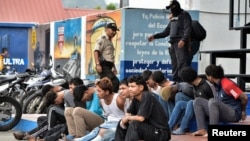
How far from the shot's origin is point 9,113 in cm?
1278

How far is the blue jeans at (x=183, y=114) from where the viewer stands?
9062 mm

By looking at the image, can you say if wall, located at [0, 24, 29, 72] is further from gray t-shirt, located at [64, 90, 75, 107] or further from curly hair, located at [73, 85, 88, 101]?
curly hair, located at [73, 85, 88, 101]

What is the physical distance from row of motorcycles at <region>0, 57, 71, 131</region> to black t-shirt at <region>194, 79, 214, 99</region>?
15.5 ft

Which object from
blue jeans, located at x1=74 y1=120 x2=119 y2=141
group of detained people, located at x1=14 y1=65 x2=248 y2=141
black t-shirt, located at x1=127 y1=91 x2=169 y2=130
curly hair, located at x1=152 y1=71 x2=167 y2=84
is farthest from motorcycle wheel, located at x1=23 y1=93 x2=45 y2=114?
black t-shirt, located at x1=127 y1=91 x2=169 y2=130

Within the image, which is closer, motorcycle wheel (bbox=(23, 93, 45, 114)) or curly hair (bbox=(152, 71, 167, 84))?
curly hair (bbox=(152, 71, 167, 84))

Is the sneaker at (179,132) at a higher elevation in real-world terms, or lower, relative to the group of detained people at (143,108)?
lower

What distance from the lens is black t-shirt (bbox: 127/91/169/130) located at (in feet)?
26.0

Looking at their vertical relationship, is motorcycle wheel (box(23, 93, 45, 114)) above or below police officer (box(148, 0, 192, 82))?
below

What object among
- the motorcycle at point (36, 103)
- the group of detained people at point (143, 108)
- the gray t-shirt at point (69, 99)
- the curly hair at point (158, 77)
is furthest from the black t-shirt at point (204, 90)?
the motorcycle at point (36, 103)

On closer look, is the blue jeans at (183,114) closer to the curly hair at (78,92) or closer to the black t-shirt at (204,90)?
the black t-shirt at (204,90)

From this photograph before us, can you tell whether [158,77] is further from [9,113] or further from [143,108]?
[9,113]

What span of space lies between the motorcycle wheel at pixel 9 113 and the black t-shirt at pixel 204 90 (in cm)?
473

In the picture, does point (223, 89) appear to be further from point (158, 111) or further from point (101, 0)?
point (101, 0)

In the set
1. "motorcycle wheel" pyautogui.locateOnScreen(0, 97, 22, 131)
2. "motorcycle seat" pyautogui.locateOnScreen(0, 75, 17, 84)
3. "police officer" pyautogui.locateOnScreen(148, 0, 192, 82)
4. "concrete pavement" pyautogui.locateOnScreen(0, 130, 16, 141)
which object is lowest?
"concrete pavement" pyautogui.locateOnScreen(0, 130, 16, 141)
